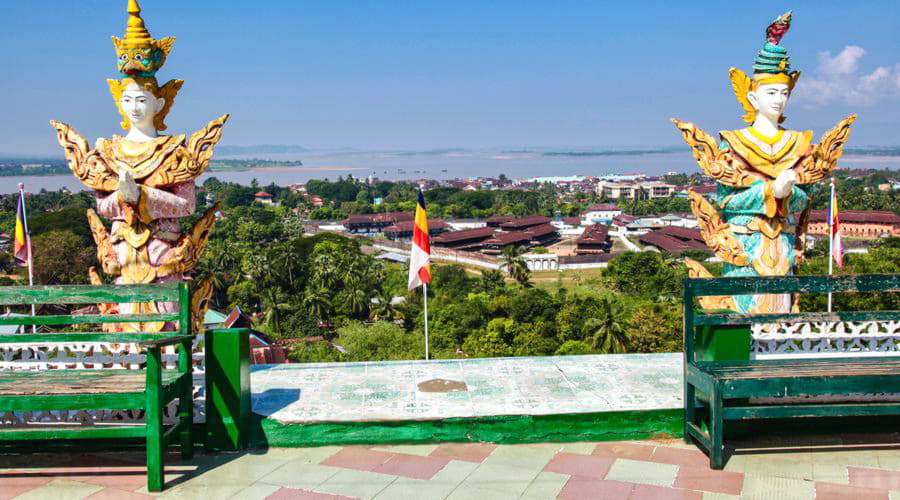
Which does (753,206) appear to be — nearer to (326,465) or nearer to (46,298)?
(326,465)

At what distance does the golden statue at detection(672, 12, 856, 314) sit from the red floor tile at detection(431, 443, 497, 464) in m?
3.91

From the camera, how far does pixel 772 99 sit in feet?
24.8

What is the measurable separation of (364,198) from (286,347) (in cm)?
10280

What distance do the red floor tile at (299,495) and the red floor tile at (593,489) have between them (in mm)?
1045

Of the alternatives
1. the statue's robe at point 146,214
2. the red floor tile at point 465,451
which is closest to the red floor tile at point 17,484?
the red floor tile at point 465,451

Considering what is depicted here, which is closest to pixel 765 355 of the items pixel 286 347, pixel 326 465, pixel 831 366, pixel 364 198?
pixel 831 366

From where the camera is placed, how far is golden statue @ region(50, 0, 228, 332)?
691 cm

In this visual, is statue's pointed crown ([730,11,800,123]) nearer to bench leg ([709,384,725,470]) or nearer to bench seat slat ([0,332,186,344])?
bench leg ([709,384,725,470])

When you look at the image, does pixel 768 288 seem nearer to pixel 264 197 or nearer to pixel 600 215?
pixel 600 215

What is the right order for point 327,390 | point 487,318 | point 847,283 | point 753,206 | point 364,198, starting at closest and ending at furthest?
point 847,283, point 327,390, point 753,206, point 487,318, point 364,198

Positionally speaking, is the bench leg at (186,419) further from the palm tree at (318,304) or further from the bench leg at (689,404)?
the palm tree at (318,304)

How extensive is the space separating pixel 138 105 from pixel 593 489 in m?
5.28

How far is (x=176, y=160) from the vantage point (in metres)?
6.94

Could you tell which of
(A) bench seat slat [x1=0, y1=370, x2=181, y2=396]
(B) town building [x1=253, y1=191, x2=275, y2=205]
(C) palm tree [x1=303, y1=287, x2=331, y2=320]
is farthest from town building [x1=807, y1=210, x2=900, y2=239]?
(B) town building [x1=253, y1=191, x2=275, y2=205]
